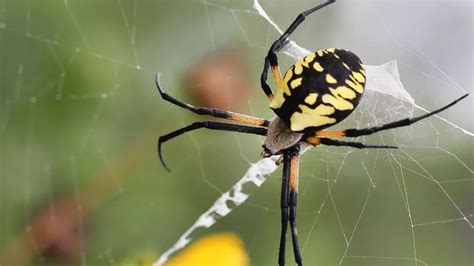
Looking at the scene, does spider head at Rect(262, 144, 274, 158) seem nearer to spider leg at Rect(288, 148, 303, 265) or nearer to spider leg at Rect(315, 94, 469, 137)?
spider leg at Rect(288, 148, 303, 265)

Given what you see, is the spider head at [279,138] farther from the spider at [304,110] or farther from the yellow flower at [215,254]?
the yellow flower at [215,254]

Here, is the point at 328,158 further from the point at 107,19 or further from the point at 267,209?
the point at 107,19

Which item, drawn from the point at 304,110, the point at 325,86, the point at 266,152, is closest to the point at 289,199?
the point at 266,152

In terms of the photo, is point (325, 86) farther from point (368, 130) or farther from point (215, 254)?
point (215, 254)

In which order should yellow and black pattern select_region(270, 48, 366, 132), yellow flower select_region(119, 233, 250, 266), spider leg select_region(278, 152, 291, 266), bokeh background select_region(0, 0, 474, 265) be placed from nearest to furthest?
yellow and black pattern select_region(270, 48, 366, 132)
spider leg select_region(278, 152, 291, 266)
yellow flower select_region(119, 233, 250, 266)
bokeh background select_region(0, 0, 474, 265)

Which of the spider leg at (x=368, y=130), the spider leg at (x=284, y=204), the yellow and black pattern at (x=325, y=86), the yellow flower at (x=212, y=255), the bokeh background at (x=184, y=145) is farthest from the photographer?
the bokeh background at (x=184, y=145)

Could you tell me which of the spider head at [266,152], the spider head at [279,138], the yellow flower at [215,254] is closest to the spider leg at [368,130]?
the spider head at [279,138]

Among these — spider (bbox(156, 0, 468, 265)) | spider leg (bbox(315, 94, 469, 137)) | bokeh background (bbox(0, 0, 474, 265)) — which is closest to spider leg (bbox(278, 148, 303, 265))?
spider (bbox(156, 0, 468, 265))
